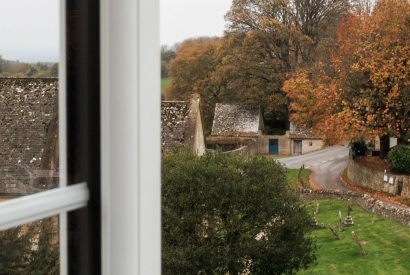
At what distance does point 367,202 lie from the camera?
7.35 ft

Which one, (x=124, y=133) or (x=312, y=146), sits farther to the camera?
(x=312, y=146)

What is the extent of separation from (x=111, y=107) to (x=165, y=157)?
64.7 inches

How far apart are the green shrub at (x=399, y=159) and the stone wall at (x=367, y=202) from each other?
5.2 inches

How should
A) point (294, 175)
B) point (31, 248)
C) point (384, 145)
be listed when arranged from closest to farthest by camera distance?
point (31, 248) → point (384, 145) → point (294, 175)

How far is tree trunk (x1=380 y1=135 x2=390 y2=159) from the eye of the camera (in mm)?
2158

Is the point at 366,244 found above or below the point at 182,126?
below

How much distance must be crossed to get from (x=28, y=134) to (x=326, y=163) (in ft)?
5.73

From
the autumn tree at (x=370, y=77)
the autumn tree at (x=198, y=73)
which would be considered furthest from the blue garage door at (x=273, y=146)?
the autumn tree at (x=198, y=73)

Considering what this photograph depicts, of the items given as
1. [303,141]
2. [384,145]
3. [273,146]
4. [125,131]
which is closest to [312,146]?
[303,141]

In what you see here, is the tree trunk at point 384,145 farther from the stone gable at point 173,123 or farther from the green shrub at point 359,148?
the stone gable at point 173,123

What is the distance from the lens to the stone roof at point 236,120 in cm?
222

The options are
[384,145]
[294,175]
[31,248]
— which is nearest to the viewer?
[31,248]

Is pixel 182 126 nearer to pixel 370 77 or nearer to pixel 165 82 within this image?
pixel 165 82

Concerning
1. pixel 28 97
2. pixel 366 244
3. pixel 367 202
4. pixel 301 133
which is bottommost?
pixel 366 244
